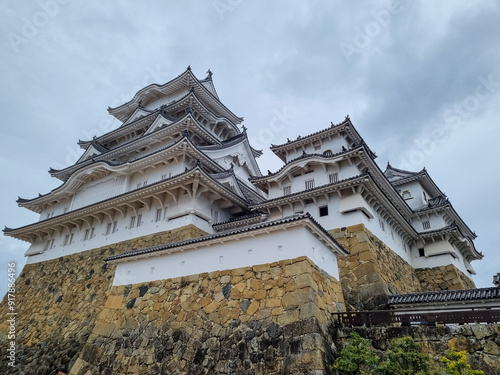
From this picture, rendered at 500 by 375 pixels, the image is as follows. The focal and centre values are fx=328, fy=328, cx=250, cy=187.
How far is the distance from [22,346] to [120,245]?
711cm

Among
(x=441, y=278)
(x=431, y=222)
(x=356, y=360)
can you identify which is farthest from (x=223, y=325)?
(x=431, y=222)

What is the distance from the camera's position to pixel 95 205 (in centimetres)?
1877

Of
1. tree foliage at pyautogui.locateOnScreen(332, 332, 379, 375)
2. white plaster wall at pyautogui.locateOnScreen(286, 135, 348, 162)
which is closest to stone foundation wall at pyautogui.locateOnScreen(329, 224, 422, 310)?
tree foliage at pyautogui.locateOnScreen(332, 332, 379, 375)

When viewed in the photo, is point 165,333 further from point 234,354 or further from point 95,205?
point 95,205

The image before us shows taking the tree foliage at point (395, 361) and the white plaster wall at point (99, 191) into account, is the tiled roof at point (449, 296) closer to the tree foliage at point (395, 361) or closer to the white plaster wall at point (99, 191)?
the tree foliage at point (395, 361)

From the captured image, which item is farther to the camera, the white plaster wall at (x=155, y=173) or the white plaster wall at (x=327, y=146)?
the white plaster wall at (x=327, y=146)

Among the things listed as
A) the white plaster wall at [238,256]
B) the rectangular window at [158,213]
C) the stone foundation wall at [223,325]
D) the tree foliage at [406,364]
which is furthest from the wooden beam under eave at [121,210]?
the tree foliage at [406,364]

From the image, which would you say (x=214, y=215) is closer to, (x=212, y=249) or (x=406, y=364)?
(x=212, y=249)

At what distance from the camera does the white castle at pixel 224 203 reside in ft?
33.4

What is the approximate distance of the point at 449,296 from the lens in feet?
38.8

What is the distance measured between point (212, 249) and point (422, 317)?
5.95 metres

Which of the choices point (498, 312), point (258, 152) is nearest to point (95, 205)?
point (258, 152)

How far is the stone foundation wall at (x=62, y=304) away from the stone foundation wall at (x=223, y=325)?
5.14m

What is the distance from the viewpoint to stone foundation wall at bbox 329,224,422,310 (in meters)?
12.8
